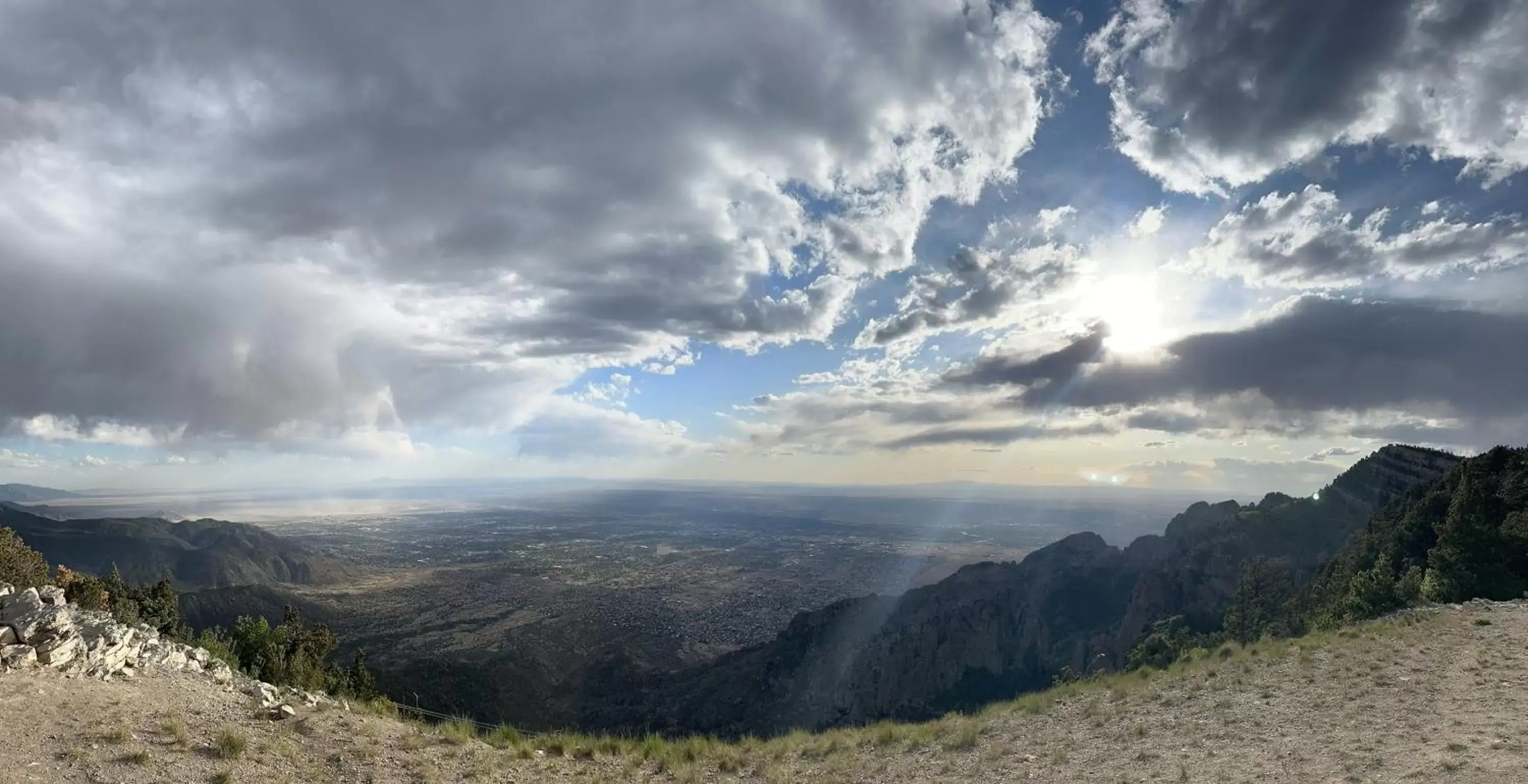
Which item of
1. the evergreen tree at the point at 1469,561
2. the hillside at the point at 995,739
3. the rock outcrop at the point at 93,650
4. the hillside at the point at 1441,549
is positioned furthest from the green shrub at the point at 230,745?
the evergreen tree at the point at 1469,561

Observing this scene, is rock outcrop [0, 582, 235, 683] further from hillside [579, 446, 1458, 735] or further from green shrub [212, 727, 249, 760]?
hillside [579, 446, 1458, 735]

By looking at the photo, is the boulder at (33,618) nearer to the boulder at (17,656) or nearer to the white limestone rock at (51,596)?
the boulder at (17,656)

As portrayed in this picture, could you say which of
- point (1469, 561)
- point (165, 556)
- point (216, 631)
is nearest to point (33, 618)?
point (216, 631)

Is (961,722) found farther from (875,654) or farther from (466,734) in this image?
(875,654)

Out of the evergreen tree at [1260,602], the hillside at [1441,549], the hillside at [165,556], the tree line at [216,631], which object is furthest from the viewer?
the hillside at [165,556]

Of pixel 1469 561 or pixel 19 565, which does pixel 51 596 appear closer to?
pixel 19 565

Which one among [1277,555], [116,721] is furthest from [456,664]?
[1277,555]
